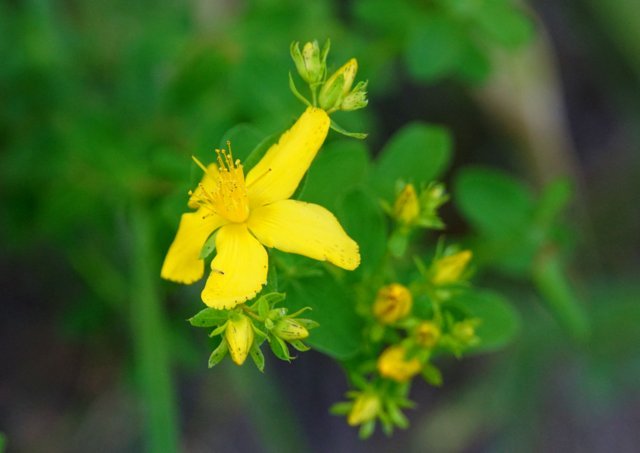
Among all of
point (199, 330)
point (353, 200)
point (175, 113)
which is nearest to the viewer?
point (353, 200)

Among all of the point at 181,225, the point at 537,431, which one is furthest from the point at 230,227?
the point at 537,431

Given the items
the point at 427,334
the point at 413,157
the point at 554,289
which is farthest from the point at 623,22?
the point at 427,334

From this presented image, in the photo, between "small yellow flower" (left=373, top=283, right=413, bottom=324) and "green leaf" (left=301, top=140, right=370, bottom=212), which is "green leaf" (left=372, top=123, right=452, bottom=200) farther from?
"small yellow flower" (left=373, top=283, right=413, bottom=324)

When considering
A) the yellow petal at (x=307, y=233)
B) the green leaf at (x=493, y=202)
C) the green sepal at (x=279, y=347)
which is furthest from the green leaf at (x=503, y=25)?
the green sepal at (x=279, y=347)

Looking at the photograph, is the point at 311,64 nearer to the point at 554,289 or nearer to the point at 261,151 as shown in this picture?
the point at 261,151

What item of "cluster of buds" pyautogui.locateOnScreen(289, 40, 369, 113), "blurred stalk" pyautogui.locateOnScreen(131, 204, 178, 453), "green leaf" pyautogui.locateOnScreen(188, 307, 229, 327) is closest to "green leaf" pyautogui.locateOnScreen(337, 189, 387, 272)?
"cluster of buds" pyautogui.locateOnScreen(289, 40, 369, 113)

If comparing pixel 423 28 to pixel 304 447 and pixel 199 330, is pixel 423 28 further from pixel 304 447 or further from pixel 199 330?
pixel 304 447
